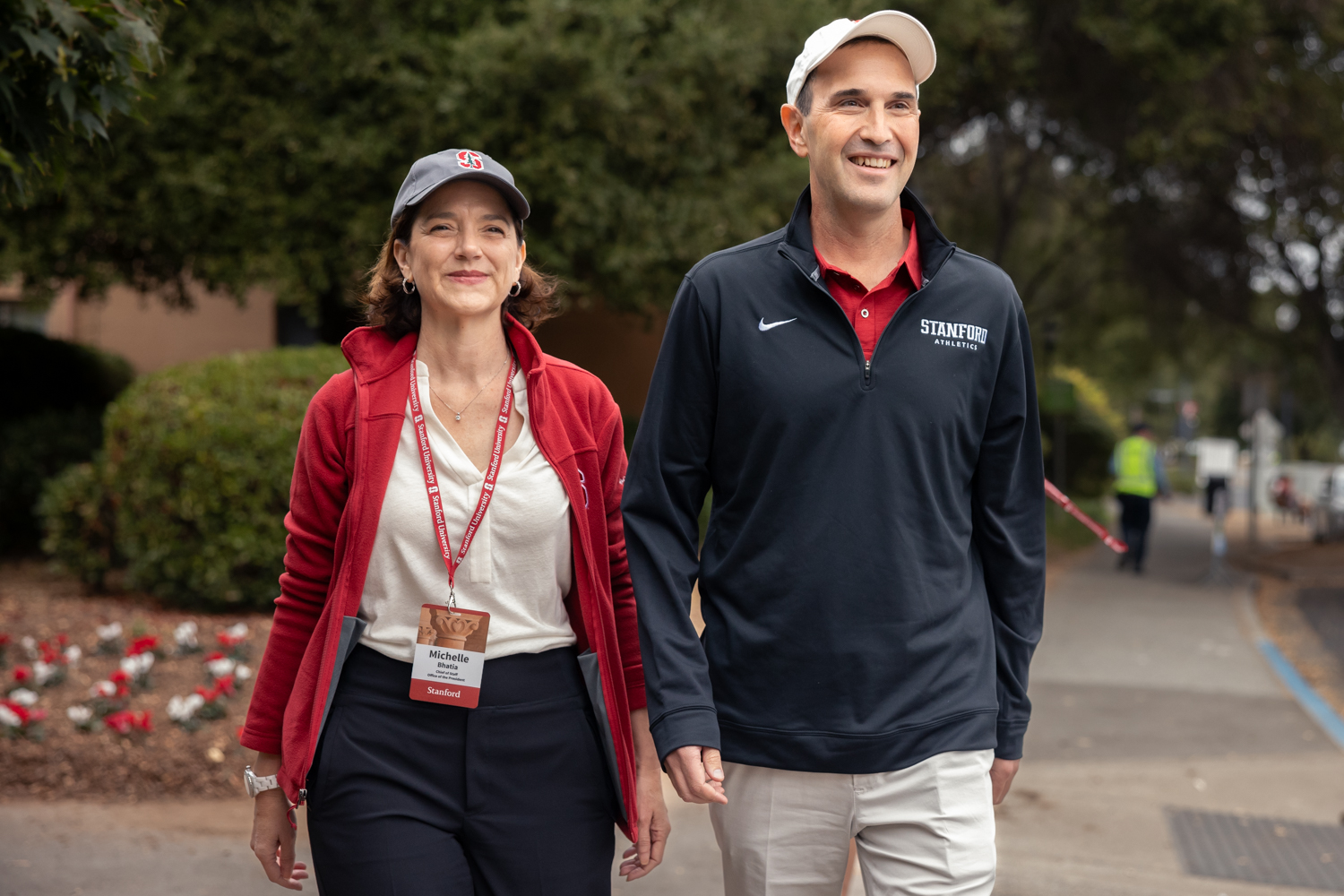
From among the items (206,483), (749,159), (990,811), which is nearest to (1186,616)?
(749,159)

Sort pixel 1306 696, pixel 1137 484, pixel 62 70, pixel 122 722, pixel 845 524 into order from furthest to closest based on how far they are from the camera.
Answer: pixel 1137 484 < pixel 1306 696 < pixel 122 722 < pixel 62 70 < pixel 845 524

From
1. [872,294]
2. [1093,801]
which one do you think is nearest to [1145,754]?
[1093,801]

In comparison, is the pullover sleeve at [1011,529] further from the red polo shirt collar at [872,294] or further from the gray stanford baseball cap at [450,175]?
the gray stanford baseball cap at [450,175]

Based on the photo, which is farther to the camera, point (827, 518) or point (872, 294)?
point (872, 294)

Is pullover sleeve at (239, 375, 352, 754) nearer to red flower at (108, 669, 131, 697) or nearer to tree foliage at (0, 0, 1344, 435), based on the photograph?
red flower at (108, 669, 131, 697)

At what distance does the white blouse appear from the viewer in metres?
2.53

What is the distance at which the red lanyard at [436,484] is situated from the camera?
2520 millimetres

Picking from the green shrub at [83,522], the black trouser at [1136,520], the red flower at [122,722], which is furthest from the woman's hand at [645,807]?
the black trouser at [1136,520]

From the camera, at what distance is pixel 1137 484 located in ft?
56.4

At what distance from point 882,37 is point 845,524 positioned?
3.11 feet

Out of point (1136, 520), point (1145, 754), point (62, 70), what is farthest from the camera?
point (1136, 520)

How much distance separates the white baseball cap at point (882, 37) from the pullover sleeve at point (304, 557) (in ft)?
3.79

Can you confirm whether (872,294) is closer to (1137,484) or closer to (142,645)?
(142,645)

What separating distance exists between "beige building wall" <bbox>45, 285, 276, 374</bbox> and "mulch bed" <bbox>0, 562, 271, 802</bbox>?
35.2 ft
